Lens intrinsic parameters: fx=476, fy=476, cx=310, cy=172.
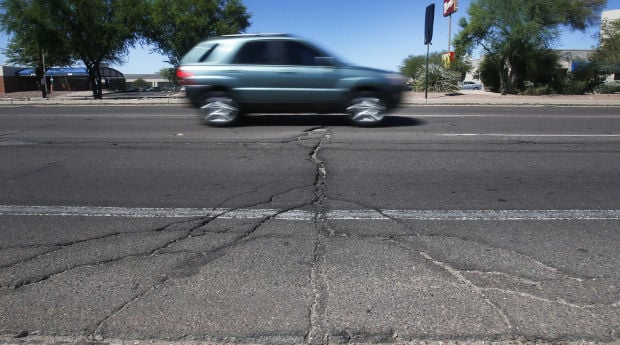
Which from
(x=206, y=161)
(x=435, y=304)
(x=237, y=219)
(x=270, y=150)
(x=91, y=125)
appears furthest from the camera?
(x=91, y=125)

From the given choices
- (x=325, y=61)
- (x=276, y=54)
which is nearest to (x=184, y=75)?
(x=276, y=54)

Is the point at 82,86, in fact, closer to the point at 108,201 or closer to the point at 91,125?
the point at 91,125

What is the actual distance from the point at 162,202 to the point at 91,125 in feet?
23.7

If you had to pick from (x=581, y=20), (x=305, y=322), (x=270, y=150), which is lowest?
(x=305, y=322)

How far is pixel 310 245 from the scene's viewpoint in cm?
386

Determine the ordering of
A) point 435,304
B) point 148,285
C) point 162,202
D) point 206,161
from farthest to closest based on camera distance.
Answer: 1. point 206,161
2. point 162,202
3. point 148,285
4. point 435,304

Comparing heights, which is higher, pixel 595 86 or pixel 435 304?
pixel 595 86

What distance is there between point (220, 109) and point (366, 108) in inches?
128

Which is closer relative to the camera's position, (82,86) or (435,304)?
(435,304)

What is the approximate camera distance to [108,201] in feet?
16.8

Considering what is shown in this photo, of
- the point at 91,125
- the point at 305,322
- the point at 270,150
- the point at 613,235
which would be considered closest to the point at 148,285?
the point at 305,322

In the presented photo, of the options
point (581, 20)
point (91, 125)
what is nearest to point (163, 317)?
point (91, 125)

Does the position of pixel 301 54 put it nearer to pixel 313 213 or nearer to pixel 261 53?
pixel 261 53

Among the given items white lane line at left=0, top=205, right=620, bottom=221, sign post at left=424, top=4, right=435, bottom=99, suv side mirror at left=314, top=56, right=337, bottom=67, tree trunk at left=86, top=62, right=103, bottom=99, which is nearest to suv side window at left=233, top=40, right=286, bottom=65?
suv side mirror at left=314, top=56, right=337, bottom=67
